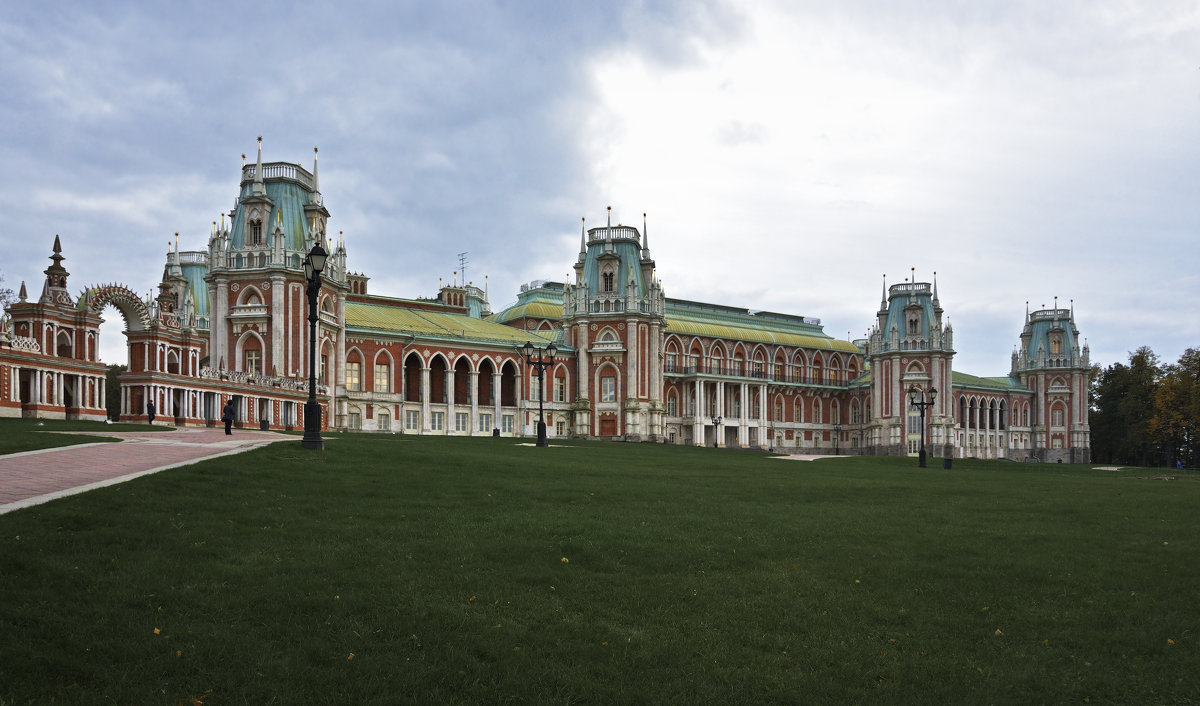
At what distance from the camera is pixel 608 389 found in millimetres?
77562

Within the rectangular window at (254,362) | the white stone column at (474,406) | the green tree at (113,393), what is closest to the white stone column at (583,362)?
the white stone column at (474,406)

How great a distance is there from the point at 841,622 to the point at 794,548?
3.55m

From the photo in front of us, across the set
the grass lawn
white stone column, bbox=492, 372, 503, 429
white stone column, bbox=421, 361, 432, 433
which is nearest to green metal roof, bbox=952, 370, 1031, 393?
white stone column, bbox=492, 372, 503, 429

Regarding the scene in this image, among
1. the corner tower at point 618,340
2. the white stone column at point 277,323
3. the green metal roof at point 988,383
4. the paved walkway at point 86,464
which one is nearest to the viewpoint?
the paved walkway at point 86,464

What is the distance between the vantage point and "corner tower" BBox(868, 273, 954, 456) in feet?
304

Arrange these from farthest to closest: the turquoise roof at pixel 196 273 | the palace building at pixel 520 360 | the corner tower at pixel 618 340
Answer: the turquoise roof at pixel 196 273, the corner tower at pixel 618 340, the palace building at pixel 520 360

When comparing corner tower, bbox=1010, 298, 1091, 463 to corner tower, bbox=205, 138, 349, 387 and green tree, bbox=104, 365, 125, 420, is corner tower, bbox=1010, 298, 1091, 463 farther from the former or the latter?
green tree, bbox=104, 365, 125, 420

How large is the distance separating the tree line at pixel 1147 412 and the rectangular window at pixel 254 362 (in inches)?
2712

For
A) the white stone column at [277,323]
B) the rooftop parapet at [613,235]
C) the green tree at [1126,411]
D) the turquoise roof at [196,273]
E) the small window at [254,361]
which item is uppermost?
the rooftop parapet at [613,235]

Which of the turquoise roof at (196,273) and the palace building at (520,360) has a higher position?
the turquoise roof at (196,273)

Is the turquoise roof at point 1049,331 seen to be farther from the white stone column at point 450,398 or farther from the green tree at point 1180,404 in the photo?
the white stone column at point 450,398

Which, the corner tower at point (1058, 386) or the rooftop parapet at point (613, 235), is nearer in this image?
the rooftop parapet at point (613, 235)

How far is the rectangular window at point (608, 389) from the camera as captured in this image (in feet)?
254

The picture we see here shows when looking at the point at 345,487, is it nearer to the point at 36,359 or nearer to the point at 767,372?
the point at 36,359
